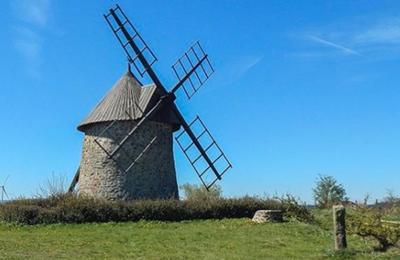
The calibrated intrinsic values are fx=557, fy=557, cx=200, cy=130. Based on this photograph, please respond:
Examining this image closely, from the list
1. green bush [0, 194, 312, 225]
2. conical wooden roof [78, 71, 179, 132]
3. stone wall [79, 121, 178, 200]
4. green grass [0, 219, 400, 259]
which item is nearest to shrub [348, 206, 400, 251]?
green grass [0, 219, 400, 259]

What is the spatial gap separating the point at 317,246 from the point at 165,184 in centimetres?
1217

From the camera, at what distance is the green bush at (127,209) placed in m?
20.1

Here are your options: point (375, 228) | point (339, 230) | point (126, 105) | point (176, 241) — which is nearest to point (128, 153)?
point (126, 105)

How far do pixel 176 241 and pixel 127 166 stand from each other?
981cm

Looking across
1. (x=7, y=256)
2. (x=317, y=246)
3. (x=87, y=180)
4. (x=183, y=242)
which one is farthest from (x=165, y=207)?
(x=7, y=256)

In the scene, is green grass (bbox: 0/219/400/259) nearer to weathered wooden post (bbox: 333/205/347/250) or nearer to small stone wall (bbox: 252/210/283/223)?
weathered wooden post (bbox: 333/205/347/250)

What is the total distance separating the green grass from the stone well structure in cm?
443

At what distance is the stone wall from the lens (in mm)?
24562

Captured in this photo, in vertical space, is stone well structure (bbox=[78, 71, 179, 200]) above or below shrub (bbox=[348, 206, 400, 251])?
above

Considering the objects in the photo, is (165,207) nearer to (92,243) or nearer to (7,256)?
(92,243)

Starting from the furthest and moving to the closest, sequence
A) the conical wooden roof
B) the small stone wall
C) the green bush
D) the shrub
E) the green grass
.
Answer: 1. the conical wooden roof
2. the small stone wall
3. the green bush
4. the shrub
5. the green grass

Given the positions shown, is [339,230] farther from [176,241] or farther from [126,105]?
[126,105]

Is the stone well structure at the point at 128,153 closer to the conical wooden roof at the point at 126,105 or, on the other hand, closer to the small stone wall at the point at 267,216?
the conical wooden roof at the point at 126,105

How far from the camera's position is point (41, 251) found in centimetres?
1301
